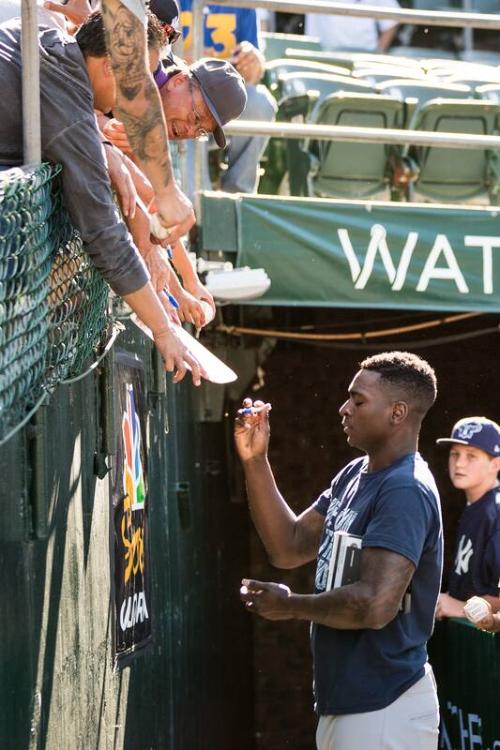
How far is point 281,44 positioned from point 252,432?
7.43 metres

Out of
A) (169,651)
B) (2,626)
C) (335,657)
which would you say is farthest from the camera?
(169,651)

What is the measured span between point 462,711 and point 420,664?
2749 millimetres

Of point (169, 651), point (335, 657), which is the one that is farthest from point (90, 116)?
point (169, 651)

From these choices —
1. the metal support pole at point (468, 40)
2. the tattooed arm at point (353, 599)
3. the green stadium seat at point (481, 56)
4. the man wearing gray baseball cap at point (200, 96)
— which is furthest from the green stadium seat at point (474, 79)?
the tattooed arm at point (353, 599)

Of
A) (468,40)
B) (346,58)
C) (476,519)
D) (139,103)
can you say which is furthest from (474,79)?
(139,103)

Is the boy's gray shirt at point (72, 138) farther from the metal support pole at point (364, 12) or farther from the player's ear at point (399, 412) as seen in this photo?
the metal support pole at point (364, 12)

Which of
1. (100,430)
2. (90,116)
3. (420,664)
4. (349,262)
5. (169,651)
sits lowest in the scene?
(169,651)

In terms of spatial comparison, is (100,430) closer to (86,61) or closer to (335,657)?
(335,657)

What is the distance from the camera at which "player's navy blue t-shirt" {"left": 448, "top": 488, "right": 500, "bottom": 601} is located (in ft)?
21.2

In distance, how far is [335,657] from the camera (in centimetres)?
418

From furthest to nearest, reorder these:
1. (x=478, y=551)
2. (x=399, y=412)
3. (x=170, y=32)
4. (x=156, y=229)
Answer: (x=478, y=551) < (x=170, y=32) < (x=399, y=412) < (x=156, y=229)

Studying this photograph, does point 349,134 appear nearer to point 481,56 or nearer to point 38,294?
point 38,294

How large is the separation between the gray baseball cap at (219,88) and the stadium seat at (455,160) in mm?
5524

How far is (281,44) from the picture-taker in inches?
446
